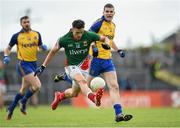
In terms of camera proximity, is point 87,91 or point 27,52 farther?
point 27,52

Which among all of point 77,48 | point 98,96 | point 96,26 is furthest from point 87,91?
point 96,26

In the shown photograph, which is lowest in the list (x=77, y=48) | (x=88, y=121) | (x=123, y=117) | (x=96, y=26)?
(x=88, y=121)

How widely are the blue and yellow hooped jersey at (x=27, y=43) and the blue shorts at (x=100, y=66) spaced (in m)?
3.64

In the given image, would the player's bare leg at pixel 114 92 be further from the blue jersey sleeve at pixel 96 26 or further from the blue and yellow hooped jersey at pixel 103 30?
the blue jersey sleeve at pixel 96 26

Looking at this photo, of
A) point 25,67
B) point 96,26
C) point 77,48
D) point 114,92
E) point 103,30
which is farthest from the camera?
point 25,67

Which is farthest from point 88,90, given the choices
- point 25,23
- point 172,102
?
point 172,102

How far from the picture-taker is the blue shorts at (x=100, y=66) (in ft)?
56.7

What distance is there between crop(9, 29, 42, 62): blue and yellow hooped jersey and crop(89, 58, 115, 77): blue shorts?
3.64m

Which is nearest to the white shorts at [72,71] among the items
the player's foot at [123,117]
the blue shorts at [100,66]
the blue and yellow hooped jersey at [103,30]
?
the blue shorts at [100,66]

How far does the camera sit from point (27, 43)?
20547 millimetres

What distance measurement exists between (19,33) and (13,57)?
23.1m

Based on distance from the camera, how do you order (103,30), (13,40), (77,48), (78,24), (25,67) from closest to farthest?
1. (78,24)
2. (77,48)
3. (103,30)
4. (13,40)
5. (25,67)

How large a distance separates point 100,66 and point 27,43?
3.94m

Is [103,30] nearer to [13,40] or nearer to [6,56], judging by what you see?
[6,56]
